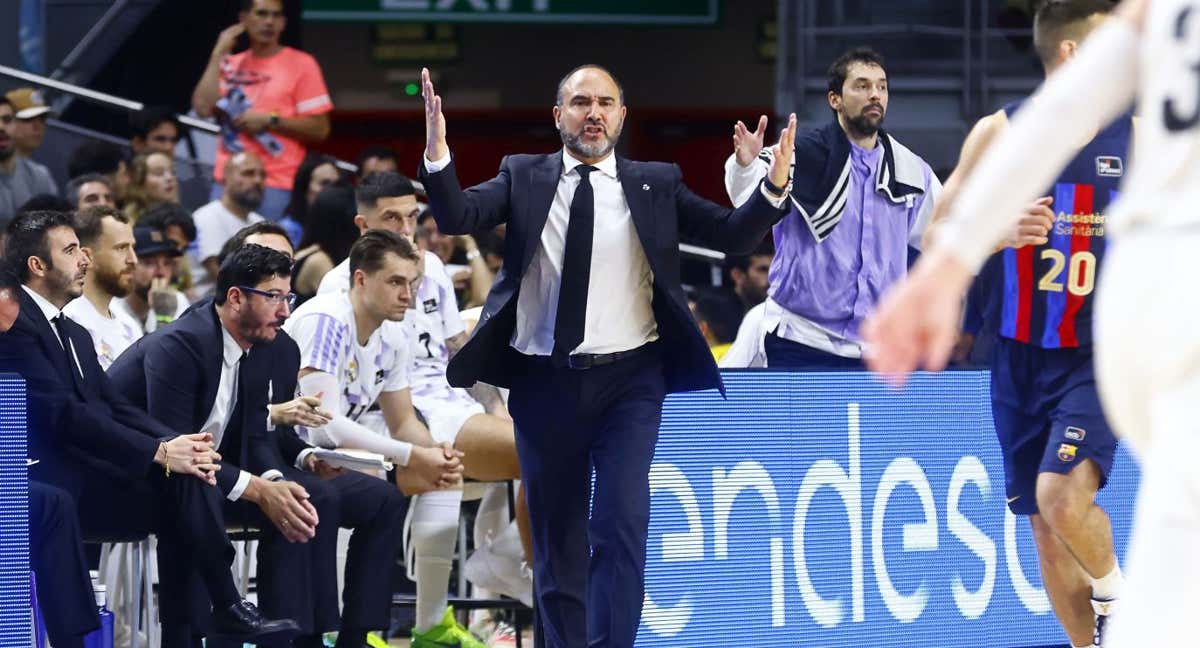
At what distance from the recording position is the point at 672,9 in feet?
53.8

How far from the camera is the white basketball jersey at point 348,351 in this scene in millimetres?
8680

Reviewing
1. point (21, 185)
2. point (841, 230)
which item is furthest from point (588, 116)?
point (21, 185)

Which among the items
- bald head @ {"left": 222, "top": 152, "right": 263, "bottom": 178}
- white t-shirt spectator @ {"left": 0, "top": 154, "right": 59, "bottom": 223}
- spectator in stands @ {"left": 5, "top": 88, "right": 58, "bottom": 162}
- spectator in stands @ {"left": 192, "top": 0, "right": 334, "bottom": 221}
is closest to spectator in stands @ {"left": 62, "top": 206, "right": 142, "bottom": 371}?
white t-shirt spectator @ {"left": 0, "top": 154, "right": 59, "bottom": 223}

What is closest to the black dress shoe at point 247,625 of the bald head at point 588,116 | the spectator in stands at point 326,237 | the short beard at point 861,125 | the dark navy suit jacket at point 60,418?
the dark navy suit jacket at point 60,418

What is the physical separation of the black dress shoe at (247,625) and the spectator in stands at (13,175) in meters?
4.84

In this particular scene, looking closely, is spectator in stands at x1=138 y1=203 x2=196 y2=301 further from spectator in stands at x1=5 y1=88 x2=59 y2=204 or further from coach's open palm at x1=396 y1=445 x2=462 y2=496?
coach's open palm at x1=396 y1=445 x2=462 y2=496

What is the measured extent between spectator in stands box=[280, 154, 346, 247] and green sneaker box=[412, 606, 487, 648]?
4.00 meters

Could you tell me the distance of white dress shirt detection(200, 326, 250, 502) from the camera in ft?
26.0

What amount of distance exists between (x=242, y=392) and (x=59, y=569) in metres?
1.31

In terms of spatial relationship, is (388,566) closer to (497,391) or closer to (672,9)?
(497,391)

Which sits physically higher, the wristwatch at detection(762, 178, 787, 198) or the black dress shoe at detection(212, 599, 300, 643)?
the wristwatch at detection(762, 178, 787, 198)

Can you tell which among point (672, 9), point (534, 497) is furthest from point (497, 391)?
point (672, 9)

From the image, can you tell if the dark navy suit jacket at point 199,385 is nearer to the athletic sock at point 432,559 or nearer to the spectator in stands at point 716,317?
the athletic sock at point 432,559

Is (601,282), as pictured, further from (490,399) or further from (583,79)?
(490,399)
